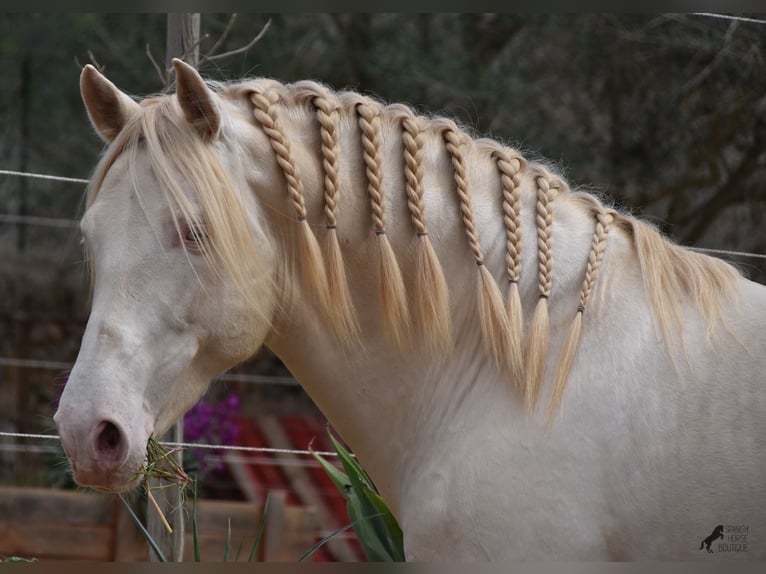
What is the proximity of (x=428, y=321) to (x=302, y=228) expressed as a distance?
0.33 metres

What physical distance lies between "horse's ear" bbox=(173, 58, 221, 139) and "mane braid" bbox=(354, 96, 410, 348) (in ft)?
1.07

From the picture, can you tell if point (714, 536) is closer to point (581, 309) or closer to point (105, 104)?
point (581, 309)

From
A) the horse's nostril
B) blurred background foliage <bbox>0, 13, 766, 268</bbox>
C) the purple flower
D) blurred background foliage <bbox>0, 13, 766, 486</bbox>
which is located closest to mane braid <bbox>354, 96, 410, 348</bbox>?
the horse's nostril

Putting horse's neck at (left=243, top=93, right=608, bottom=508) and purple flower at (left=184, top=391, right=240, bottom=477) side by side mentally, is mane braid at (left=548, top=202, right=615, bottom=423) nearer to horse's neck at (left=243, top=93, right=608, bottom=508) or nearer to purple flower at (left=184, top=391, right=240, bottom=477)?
horse's neck at (left=243, top=93, right=608, bottom=508)

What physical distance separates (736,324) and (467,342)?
0.56m

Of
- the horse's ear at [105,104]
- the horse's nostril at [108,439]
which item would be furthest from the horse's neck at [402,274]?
the horse's nostril at [108,439]

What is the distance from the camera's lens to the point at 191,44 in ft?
10.6

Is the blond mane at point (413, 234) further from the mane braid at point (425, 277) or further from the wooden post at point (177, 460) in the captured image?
the wooden post at point (177, 460)

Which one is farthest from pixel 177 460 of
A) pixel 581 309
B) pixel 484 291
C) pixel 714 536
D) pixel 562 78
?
pixel 562 78

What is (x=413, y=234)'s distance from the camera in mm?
2160

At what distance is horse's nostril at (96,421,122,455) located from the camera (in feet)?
6.30

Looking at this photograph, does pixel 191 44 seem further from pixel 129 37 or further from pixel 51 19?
pixel 51 19

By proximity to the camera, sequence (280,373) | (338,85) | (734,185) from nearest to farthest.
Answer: (734,185) → (338,85) → (280,373)

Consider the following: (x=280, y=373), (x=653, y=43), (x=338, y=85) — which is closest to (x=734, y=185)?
(x=653, y=43)
